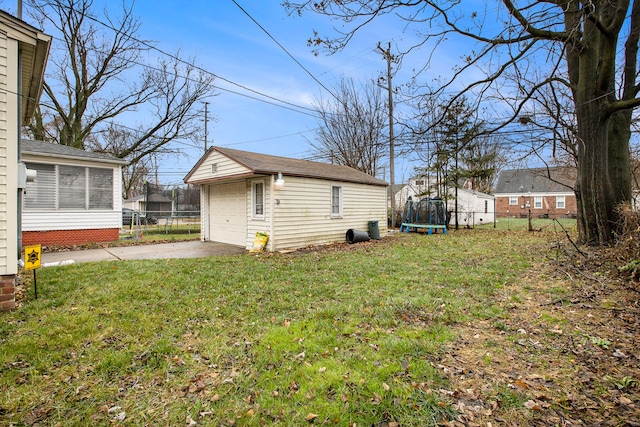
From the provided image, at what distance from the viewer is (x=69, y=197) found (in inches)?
401

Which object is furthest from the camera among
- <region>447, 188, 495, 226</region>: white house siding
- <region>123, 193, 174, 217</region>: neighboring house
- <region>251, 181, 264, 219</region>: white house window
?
<region>123, 193, 174, 217</region>: neighboring house

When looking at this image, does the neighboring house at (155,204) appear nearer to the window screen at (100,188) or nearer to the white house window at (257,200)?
the window screen at (100,188)

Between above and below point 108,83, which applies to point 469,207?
below

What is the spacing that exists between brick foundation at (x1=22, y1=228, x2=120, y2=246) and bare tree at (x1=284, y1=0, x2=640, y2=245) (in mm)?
10175

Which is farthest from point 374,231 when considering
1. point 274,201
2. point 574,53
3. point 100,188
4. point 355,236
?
point 100,188

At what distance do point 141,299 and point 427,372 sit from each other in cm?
424

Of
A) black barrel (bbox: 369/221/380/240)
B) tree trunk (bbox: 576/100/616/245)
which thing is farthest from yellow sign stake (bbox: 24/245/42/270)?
tree trunk (bbox: 576/100/616/245)

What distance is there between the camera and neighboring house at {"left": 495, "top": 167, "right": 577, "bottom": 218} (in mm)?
31438

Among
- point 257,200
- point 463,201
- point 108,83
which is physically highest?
point 108,83

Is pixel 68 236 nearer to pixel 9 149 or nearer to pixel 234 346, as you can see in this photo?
pixel 9 149

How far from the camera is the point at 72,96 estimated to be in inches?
667

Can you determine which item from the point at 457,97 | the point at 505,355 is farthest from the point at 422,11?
the point at 505,355

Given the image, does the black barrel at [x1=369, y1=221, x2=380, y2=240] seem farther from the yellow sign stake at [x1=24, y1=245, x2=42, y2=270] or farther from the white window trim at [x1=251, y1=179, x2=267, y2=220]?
the yellow sign stake at [x1=24, y1=245, x2=42, y2=270]

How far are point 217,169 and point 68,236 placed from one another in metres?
5.31
